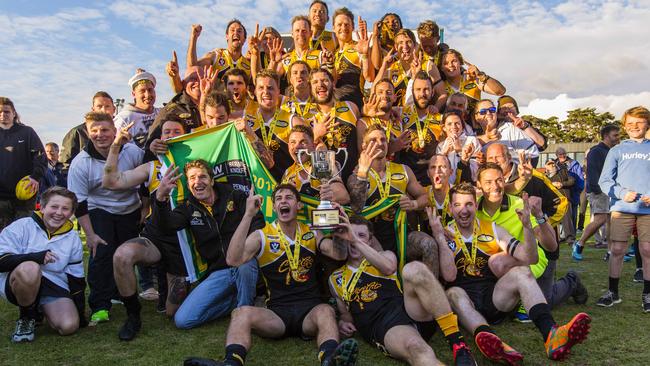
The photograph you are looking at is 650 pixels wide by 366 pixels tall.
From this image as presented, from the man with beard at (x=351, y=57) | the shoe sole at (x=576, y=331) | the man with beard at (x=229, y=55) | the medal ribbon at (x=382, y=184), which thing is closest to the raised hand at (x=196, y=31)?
the man with beard at (x=229, y=55)

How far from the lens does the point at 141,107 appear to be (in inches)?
263

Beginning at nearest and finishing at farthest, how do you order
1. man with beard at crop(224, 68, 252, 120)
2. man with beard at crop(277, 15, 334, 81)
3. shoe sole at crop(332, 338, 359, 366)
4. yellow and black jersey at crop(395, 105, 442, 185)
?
shoe sole at crop(332, 338, 359, 366) < yellow and black jersey at crop(395, 105, 442, 185) < man with beard at crop(224, 68, 252, 120) < man with beard at crop(277, 15, 334, 81)

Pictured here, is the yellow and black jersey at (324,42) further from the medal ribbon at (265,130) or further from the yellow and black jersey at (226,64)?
the medal ribbon at (265,130)

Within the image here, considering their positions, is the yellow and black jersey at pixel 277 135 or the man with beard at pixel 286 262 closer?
the man with beard at pixel 286 262

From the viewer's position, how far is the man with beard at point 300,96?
595cm

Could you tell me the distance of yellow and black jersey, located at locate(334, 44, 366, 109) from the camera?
6707 mm

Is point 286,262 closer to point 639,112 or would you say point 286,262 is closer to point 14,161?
point 639,112

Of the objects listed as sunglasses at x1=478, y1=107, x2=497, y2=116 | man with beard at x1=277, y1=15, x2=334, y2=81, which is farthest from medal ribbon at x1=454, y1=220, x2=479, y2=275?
man with beard at x1=277, y1=15, x2=334, y2=81

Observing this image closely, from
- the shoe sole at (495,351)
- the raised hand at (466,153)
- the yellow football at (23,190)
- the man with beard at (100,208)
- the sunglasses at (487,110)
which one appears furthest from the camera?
the sunglasses at (487,110)

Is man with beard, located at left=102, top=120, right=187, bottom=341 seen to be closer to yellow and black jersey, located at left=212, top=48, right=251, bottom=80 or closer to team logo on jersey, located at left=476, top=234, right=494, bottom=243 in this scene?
yellow and black jersey, located at left=212, top=48, right=251, bottom=80

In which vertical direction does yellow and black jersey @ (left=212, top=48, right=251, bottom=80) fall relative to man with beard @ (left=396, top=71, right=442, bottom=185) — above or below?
above

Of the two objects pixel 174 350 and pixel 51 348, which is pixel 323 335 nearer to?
pixel 174 350

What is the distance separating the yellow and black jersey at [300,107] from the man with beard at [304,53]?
115 cm

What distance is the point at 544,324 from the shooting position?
3.72m
